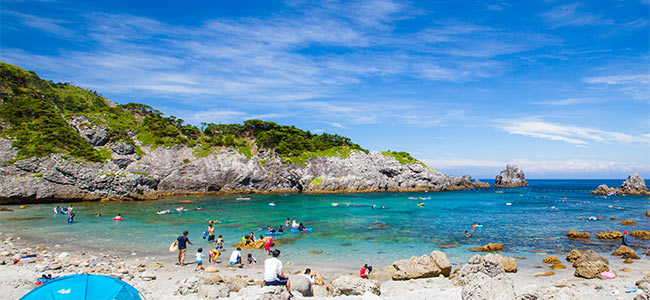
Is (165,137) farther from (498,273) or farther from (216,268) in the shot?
(498,273)

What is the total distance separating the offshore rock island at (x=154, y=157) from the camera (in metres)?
52.1

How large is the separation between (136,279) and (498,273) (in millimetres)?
14239

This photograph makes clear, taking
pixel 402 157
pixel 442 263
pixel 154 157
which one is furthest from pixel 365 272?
pixel 402 157

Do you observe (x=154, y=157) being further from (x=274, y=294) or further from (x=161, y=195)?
(x=274, y=294)

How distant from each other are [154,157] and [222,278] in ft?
229

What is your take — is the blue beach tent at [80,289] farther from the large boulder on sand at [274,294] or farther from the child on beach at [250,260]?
the child on beach at [250,260]

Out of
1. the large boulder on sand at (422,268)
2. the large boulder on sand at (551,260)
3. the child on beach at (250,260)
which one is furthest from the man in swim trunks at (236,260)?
the large boulder on sand at (551,260)

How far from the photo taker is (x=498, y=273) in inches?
382

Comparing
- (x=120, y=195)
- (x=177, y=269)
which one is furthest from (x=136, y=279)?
(x=120, y=195)

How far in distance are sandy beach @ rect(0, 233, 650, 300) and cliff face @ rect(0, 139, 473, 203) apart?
3721 cm

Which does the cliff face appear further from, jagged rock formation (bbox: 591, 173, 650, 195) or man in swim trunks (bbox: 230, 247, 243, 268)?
man in swim trunks (bbox: 230, 247, 243, 268)

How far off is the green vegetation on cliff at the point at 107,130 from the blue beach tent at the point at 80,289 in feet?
192

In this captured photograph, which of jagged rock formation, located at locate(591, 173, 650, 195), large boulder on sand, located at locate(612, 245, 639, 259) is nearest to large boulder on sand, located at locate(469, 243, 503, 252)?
large boulder on sand, located at locate(612, 245, 639, 259)

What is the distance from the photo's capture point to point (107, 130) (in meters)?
73.1
